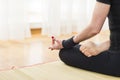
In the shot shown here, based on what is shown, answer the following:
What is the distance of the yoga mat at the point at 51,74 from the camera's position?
5.00ft

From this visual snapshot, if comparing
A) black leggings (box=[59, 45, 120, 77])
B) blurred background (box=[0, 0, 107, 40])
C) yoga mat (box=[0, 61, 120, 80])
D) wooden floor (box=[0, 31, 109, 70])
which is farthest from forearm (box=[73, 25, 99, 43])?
blurred background (box=[0, 0, 107, 40])

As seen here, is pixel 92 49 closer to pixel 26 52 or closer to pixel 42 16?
pixel 26 52

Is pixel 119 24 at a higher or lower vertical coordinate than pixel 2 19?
higher

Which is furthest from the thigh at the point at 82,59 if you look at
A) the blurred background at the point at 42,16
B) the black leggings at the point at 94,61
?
the blurred background at the point at 42,16

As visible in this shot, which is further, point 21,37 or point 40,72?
point 21,37

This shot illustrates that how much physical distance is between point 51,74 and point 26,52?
91cm

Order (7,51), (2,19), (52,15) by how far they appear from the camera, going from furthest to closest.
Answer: (52,15)
(2,19)
(7,51)

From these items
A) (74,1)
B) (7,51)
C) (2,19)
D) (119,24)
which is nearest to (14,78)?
(119,24)

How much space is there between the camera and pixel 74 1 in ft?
10.8

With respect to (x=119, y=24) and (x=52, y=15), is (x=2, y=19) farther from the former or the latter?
(x=119, y=24)

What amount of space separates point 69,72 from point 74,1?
183 centimetres

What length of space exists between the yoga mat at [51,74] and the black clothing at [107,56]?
39mm

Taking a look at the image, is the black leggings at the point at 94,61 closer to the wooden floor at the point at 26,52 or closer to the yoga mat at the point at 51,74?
the yoga mat at the point at 51,74

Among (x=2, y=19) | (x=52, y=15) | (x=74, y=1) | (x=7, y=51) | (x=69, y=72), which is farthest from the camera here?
(x=74, y=1)
